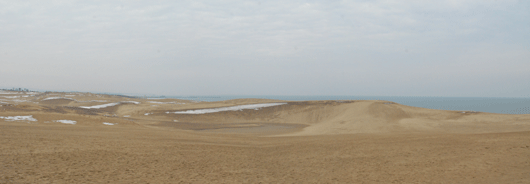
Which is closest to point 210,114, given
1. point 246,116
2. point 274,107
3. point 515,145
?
point 246,116

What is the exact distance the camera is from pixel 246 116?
42.8 metres

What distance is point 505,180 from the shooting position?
28.3 ft

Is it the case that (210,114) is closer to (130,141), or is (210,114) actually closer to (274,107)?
(274,107)

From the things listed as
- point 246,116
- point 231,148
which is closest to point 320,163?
point 231,148

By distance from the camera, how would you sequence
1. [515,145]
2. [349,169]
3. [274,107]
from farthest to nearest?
[274,107] → [515,145] → [349,169]

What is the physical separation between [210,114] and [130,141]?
→ 96.5ft

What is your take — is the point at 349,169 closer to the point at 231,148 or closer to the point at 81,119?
the point at 231,148

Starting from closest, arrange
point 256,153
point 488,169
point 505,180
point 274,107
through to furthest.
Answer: point 505,180
point 488,169
point 256,153
point 274,107

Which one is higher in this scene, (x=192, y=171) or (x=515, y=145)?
(x=515, y=145)

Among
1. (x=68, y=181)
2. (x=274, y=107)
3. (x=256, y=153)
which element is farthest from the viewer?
(x=274, y=107)

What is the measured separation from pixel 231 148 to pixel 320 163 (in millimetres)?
4446

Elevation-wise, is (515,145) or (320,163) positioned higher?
(515,145)

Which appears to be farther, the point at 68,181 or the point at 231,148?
the point at 231,148

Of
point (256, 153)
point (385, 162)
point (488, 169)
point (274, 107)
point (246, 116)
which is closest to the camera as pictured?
point (488, 169)
